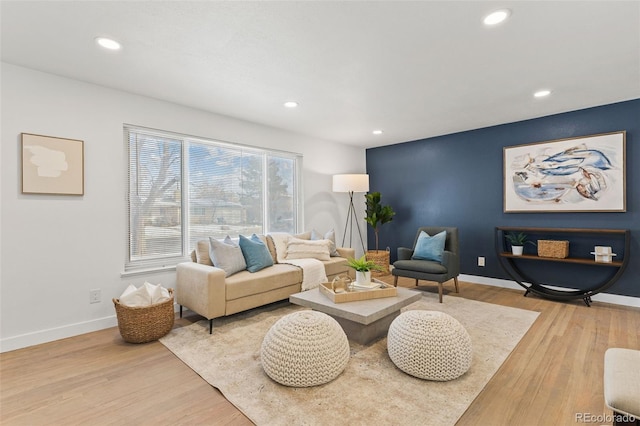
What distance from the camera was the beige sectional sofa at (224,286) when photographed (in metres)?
2.86

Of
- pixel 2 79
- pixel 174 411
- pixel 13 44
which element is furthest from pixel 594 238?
pixel 2 79

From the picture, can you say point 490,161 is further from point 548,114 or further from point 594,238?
point 594,238

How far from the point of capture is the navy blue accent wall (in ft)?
11.8

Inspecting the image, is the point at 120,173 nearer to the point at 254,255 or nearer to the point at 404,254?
the point at 254,255

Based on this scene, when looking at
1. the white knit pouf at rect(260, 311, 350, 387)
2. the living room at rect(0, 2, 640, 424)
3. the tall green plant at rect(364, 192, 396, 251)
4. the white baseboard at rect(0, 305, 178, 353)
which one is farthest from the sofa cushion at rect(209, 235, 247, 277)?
the tall green plant at rect(364, 192, 396, 251)

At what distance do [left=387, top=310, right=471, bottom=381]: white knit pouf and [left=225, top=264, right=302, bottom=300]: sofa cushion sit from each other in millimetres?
1567

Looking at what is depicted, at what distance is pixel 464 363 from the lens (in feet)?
6.75

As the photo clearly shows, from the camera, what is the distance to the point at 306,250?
4098 millimetres

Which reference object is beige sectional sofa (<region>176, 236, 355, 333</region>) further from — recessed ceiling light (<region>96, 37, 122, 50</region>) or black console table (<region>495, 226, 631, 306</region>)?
black console table (<region>495, 226, 631, 306</region>)

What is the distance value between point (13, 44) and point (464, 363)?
13.0 feet

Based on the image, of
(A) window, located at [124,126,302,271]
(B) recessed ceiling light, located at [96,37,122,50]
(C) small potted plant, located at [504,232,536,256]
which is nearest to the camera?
(B) recessed ceiling light, located at [96,37,122,50]

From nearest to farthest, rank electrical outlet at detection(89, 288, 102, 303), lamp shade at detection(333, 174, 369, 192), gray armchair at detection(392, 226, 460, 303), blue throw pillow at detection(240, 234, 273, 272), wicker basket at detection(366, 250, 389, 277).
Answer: electrical outlet at detection(89, 288, 102, 303) → blue throw pillow at detection(240, 234, 273, 272) → gray armchair at detection(392, 226, 460, 303) → lamp shade at detection(333, 174, 369, 192) → wicker basket at detection(366, 250, 389, 277)

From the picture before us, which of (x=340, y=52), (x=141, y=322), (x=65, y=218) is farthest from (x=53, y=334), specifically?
(x=340, y=52)

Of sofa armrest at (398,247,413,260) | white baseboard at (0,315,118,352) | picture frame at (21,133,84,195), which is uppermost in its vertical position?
picture frame at (21,133,84,195)
